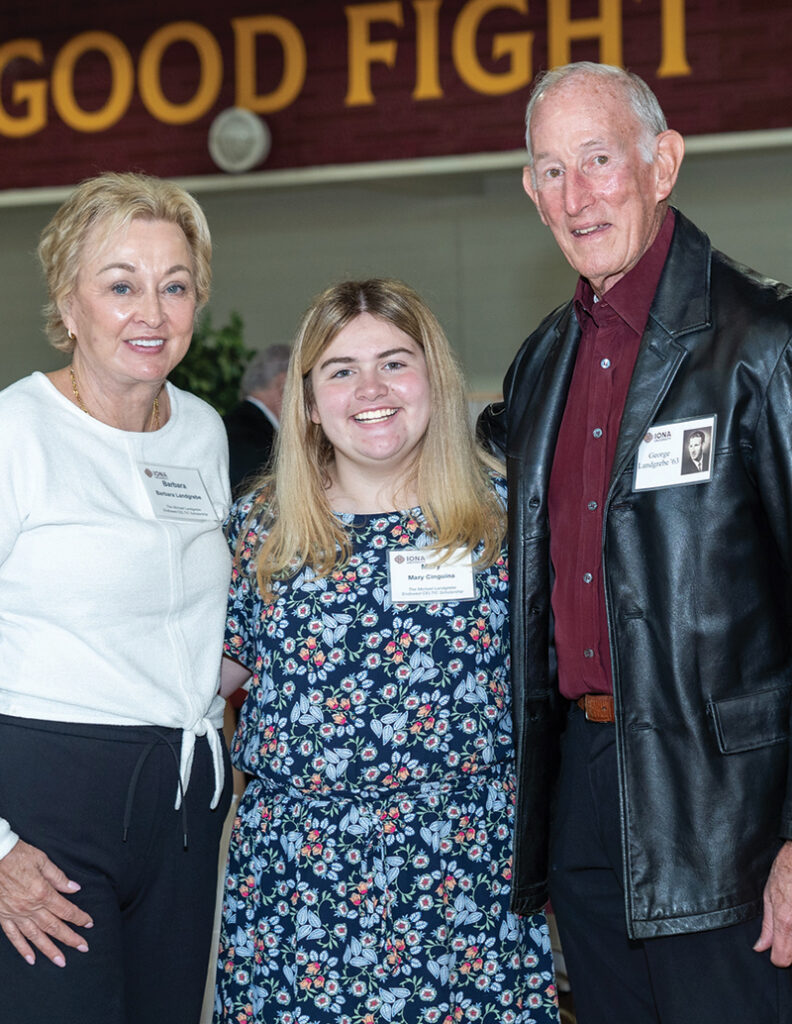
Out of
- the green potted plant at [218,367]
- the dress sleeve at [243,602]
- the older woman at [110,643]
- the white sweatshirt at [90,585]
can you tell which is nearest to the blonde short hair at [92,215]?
the older woman at [110,643]

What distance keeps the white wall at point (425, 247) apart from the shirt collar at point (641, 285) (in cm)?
477

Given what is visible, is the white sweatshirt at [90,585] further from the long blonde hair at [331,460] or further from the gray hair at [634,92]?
the gray hair at [634,92]

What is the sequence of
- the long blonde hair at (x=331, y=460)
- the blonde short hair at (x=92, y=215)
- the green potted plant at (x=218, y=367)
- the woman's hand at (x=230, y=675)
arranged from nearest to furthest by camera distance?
the blonde short hair at (x=92, y=215), the long blonde hair at (x=331, y=460), the woman's hand at (x=230, y=675), the green potted plant at (x=218, y=367)

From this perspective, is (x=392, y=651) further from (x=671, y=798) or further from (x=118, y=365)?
(x=118, y=365)

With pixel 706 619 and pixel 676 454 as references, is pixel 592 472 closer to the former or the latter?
pixel 676 454

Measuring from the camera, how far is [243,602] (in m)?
2.45

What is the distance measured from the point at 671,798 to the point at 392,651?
599mm

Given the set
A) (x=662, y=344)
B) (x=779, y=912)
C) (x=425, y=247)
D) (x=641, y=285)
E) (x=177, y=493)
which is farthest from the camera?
(x=425, y=247)

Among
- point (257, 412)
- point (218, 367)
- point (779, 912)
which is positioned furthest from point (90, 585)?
point (218, 367)

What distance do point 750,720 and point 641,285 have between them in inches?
31.6

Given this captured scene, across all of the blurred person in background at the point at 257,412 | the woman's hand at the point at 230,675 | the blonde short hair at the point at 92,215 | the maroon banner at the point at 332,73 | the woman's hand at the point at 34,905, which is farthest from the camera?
the maroon banner at the point at 332,73

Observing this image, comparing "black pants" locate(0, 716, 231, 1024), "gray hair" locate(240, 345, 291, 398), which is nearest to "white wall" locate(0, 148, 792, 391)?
"gray hair" locate(240, 345, 291, 398)

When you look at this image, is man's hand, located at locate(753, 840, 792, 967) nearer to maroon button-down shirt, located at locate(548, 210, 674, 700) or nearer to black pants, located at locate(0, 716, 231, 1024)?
maroon button-down shirt, located at locate(548, 210, 674, 700)

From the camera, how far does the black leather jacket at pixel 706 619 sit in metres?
1.94
